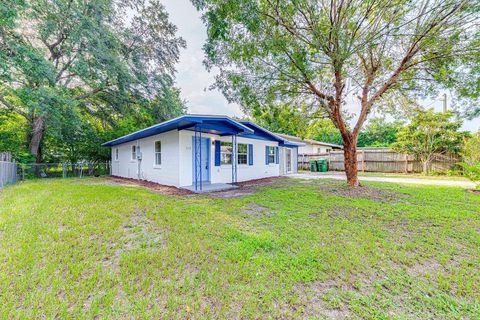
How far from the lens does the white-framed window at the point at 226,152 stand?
10303mm

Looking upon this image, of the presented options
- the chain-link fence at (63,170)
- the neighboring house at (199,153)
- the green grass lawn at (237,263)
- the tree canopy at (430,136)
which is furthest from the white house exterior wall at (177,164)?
the tree canopy at (430,136)

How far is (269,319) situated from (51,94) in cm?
1330

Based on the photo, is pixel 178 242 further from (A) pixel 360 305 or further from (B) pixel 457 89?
(B) pixel 457 89

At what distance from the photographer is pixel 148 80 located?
48.2 ft

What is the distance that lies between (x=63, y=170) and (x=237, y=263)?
1696 centimetres

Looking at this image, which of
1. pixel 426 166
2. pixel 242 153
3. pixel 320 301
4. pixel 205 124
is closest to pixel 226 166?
pixel 242 153

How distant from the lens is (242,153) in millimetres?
11609

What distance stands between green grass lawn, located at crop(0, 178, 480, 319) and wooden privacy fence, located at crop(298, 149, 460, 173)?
10.7m

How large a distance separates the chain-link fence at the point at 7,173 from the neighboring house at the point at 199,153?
198 inches

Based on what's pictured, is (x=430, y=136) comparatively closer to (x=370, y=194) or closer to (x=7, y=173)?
(x=370, y=194)

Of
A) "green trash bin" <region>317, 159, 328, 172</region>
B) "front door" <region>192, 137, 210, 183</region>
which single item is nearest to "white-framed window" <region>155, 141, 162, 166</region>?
"front door" <region>192, 137, 210, 183</region>

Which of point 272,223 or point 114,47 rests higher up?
point 114,47

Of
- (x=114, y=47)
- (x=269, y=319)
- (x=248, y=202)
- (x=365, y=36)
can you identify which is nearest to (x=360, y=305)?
(x=269, y=319)

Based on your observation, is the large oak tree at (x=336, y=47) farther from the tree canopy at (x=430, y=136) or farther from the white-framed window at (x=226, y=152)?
the tree canopy at (x=430, y=136)
